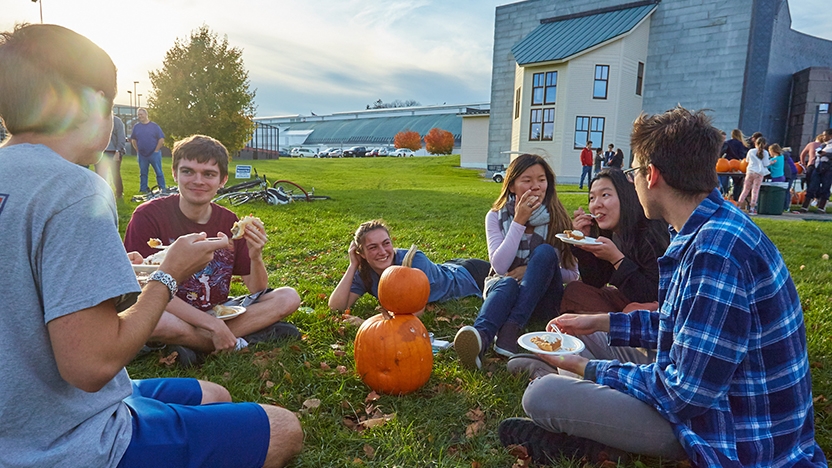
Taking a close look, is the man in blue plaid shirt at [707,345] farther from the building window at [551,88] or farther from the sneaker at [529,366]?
the building window at [551,88]

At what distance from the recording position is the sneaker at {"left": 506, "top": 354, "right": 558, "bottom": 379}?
11.6 feet

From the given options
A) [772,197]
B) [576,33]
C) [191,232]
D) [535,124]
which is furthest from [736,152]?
[576,33]

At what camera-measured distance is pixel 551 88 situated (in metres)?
30.0

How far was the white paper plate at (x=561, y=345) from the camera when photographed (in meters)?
2.72

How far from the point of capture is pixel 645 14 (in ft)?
94.4

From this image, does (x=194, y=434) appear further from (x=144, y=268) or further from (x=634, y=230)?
(x=634, y=230)

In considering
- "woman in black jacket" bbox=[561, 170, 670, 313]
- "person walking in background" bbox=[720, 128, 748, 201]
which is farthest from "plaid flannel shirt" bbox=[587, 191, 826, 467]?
"person walking in background" bbox=[720, 128, 748, 201]

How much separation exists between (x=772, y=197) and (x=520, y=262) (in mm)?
12122

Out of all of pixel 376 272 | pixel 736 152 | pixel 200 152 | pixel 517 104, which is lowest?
pixel 376 272

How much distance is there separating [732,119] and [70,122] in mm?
31886

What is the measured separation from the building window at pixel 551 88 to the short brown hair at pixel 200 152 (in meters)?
28.6

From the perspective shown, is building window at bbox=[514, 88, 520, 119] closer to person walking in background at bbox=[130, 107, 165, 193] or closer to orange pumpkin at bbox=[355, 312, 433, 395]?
person walking in background at bbox=[130, 107, 165, 193]

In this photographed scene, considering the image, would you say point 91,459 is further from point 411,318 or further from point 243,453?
point 411,318

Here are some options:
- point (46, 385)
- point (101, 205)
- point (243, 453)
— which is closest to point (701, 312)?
point (243, 453)
